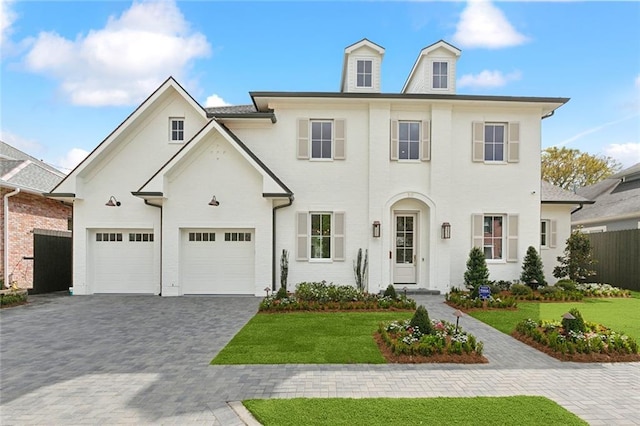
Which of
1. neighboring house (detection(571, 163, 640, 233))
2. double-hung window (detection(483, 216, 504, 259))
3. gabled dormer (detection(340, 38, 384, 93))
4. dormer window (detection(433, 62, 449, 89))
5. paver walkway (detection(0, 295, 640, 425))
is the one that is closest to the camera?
paver walkway (detection(0, 295, 640, 425))

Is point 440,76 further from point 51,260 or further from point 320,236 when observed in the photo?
point 51,260

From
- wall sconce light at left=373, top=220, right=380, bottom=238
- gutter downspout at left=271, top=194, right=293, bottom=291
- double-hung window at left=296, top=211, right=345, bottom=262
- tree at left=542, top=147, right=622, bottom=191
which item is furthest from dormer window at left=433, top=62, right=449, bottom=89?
tree at left=542, top=147, right=622, bottom=191

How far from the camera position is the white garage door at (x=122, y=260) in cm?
1241

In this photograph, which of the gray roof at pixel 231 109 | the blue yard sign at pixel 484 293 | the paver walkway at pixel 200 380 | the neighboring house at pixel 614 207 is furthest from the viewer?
the neighboring house at pixel 614 207

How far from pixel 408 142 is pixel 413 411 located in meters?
10.5

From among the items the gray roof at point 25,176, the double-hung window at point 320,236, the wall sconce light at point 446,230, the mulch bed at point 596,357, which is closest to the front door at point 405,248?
the wall sconce light at point 446,230

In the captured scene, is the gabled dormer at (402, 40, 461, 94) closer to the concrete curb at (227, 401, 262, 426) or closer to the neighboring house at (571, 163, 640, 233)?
the neighboring house at (571, 163, 640, 233)

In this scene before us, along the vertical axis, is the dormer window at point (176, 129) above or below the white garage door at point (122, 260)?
A: above

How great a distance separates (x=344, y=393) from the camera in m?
4.54

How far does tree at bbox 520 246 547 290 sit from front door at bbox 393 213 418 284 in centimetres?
412

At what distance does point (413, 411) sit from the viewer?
13.3 ft

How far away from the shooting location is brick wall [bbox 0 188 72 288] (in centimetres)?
1248

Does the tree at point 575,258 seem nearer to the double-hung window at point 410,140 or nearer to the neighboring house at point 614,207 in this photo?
the neighboring house at point 614,207

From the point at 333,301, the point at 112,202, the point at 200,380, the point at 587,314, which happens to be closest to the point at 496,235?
the point at 587,314
